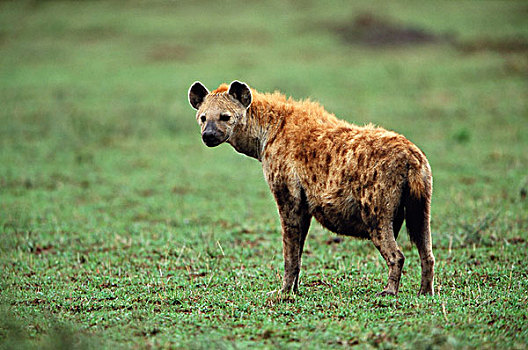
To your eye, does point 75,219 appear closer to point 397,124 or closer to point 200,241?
point 200,241

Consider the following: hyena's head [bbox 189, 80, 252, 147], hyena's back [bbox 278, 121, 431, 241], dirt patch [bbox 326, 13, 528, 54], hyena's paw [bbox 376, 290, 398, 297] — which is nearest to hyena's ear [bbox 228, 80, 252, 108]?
hyena's head [bbox 189, 80, 252, 147]

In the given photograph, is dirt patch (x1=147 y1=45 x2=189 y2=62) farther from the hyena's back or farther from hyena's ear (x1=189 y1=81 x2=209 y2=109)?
the hyena's back

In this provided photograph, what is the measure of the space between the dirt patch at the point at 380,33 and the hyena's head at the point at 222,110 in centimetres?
1965

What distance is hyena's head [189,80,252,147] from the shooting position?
561 cm

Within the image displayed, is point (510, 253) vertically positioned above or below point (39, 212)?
above

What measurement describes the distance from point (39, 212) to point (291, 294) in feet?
17.2

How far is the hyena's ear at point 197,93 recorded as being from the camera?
584cm

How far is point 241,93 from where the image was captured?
572 cm

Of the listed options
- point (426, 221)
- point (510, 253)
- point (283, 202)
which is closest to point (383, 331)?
point (426, 221)

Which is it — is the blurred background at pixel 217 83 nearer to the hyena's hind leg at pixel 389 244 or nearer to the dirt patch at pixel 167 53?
the dirt patch at pixel 167 53

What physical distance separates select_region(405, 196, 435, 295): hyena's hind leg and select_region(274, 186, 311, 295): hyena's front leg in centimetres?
96

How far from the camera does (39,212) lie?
9.18 m

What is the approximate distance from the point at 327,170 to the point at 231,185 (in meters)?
5.95

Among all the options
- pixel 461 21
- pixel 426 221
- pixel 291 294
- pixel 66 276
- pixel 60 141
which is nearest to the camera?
pixel 426 221
